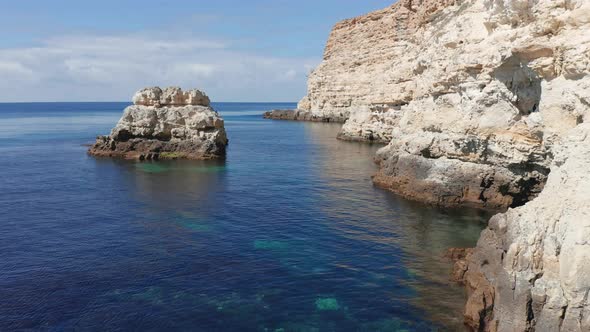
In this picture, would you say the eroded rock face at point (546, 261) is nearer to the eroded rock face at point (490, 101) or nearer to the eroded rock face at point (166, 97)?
the eroded rock face at point (490, 101)

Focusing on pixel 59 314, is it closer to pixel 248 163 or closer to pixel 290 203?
pixel 290 203

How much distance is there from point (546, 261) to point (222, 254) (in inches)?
589

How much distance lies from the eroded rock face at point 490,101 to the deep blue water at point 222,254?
2.51m

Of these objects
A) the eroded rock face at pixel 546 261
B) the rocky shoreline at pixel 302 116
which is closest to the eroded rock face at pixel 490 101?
the eroded rock face at pixel 546 261

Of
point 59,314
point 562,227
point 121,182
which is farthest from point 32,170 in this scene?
point 562,227

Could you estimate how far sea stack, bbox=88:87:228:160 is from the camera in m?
56.1

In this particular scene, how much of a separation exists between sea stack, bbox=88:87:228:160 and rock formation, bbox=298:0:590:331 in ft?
71.8

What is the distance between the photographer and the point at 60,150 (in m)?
65.4

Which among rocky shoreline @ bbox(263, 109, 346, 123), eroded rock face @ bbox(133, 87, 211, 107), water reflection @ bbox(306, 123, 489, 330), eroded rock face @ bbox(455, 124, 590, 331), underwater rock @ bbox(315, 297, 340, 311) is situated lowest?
underwater rock @ bbox(315, 297, 340, 311)

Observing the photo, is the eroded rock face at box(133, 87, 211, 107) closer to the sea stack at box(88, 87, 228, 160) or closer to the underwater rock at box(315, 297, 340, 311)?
the sea stack at box(88, 87, 228, 160)

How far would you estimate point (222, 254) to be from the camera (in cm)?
2439

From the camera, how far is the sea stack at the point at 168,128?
56.1 metres

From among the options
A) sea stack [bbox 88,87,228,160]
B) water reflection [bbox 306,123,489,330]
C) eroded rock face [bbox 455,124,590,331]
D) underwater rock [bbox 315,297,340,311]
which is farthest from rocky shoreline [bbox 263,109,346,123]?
eroded rock face [bbox 455,124,590,331]

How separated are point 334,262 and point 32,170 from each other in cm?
3971
